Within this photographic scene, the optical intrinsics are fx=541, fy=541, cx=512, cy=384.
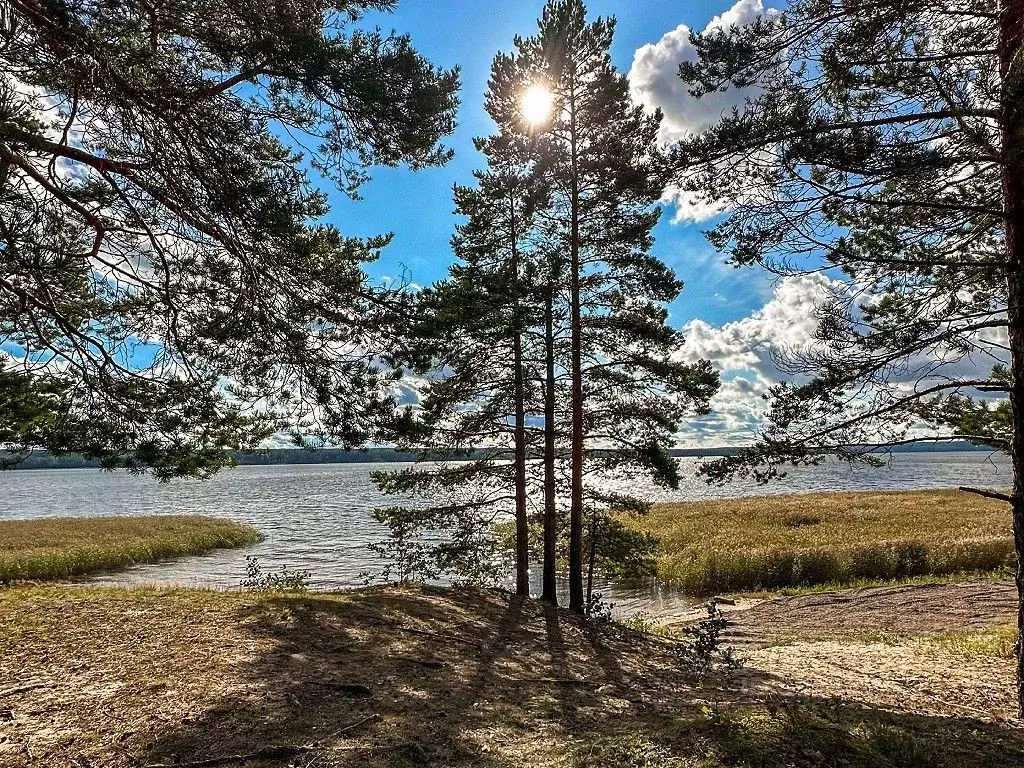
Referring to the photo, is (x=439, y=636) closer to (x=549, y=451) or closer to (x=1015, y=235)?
(x=549, y=451)

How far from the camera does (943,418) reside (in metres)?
6.85

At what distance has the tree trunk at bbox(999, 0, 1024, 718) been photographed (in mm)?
4594

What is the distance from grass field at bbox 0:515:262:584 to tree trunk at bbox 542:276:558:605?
17.9 meters

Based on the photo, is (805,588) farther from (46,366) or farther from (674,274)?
(46,366)

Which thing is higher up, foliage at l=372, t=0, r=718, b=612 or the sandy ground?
foliage at l=372, t=0, r=718, b=612

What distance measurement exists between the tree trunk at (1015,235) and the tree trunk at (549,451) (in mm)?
7916

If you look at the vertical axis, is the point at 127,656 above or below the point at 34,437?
below

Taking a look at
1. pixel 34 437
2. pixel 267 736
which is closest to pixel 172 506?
pixel 34 437

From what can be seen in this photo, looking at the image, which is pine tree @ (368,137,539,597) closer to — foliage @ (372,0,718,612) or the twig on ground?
foliage @ (372,0,718,612)

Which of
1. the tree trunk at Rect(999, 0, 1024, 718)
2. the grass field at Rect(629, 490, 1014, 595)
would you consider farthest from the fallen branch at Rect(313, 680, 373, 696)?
the grass field at Rect(629, 490, 1014, 595)

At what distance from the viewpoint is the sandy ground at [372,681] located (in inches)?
156

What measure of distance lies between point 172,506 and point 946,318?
57720 mm

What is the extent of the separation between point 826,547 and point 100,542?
31.6 metres

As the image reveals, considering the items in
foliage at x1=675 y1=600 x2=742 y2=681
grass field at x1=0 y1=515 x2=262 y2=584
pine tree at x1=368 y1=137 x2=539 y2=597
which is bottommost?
grass field at x1=0 y1=515 x2=262 y2=584
